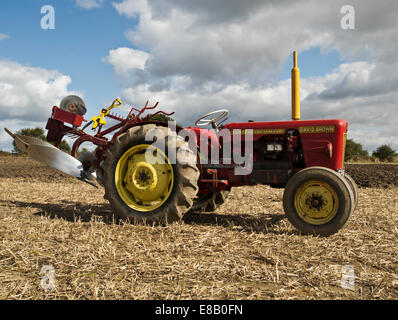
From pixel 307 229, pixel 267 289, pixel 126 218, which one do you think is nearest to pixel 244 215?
pixel 307 229

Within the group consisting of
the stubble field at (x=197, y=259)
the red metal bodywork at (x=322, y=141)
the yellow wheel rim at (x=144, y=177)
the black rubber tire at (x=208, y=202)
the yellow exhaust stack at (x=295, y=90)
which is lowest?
the stubble field at (x=197, y=259)

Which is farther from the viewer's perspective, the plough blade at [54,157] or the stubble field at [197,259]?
the plough blade at [54,157]

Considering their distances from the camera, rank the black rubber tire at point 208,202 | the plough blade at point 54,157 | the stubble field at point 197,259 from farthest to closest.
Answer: the plough blade at point 54,157, the black rubber tire at point 208,202, the stubble field at point 197,259

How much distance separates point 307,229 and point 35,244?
3261mm

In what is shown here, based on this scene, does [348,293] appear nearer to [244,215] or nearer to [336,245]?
[336,245]

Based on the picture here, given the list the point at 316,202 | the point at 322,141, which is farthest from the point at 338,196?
the point at 322,141

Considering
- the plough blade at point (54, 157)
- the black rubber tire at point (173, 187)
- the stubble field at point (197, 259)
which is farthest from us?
the plough blade at point (54, 157)

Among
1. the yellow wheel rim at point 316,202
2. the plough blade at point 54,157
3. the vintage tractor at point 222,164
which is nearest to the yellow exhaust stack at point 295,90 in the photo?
the vintage tractor at point 222,164

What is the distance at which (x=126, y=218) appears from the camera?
5.13m

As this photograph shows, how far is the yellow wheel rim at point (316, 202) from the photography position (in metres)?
4.40

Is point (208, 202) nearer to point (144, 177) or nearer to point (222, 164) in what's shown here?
point (222, 164)

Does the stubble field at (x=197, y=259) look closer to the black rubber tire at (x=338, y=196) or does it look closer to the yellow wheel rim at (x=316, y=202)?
the black rubber tire at (x=338, y=196)

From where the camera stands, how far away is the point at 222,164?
5457 millimetres

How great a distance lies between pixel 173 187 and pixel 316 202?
6.38 feet
